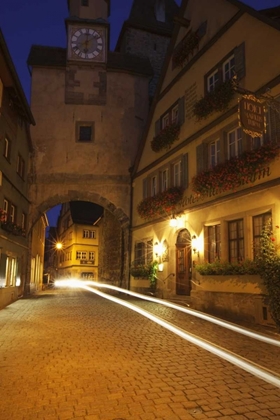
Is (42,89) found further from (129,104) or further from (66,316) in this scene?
(66,316)

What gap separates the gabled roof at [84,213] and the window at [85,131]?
24.1 meters

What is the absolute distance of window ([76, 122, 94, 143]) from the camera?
2206 centimetres

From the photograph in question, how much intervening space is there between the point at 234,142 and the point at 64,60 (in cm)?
1362

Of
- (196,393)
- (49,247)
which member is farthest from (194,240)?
(49,247)

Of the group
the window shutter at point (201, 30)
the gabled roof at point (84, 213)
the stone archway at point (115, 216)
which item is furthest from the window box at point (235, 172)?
the gabled roof at point (84, 213)

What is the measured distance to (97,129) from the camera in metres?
22.1

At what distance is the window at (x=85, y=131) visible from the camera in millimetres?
22062

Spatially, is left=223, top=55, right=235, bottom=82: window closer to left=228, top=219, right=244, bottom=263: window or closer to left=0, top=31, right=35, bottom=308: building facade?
left=228, top=219, right=244, bottom=263: window

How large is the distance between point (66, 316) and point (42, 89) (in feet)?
48.8

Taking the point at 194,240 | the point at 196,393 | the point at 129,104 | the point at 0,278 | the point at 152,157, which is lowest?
the point at 196,393

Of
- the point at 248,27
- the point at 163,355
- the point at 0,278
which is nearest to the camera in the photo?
the point at 163,355

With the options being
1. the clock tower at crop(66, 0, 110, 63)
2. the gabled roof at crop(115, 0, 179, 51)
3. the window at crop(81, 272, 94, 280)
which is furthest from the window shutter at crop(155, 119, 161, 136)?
the window at crop(81, 272, 94, 280)

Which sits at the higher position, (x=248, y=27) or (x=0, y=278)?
(x=248, y=27)

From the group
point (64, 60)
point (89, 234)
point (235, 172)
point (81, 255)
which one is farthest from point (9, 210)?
point (89, 234)
